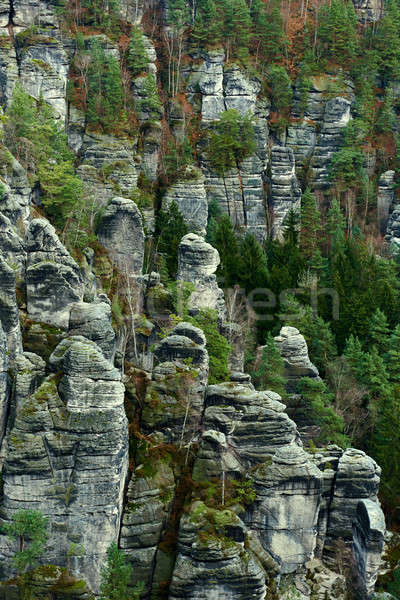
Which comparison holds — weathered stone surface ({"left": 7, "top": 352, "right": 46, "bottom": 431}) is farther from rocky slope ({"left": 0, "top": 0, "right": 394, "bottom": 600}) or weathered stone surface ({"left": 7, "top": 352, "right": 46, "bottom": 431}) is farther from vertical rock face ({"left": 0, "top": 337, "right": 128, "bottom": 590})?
vertical rock face ({"left": 0, "top": 337, "right": 128, "bottom": 590})

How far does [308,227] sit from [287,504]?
116 feet

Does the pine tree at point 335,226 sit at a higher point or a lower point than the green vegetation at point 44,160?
lower

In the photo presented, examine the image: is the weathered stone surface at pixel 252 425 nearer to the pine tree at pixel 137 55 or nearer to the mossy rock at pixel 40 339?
the mossy rock at pixel 40 339

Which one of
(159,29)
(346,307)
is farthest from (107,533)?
(159,29)

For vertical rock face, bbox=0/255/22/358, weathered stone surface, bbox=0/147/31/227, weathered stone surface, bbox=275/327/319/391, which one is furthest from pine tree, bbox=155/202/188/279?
vertical rock face, bbox=0/255/22/358

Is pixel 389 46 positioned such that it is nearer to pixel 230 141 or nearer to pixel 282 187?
pixel 282 187

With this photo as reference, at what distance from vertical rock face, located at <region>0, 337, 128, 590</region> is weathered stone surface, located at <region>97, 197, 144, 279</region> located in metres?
19.8

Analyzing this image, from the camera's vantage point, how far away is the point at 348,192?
75.2m

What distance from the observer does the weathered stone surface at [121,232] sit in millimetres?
51469

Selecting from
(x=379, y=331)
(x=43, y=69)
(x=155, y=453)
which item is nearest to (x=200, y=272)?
(x=379, y=331)

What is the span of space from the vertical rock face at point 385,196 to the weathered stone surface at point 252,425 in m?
42.9

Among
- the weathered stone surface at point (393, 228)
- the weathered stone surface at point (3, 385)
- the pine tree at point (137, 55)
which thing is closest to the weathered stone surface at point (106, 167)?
the pine tree at point (137, 55)

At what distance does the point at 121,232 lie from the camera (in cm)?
5178

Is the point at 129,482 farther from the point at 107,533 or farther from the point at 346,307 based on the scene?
the point at 346,307
